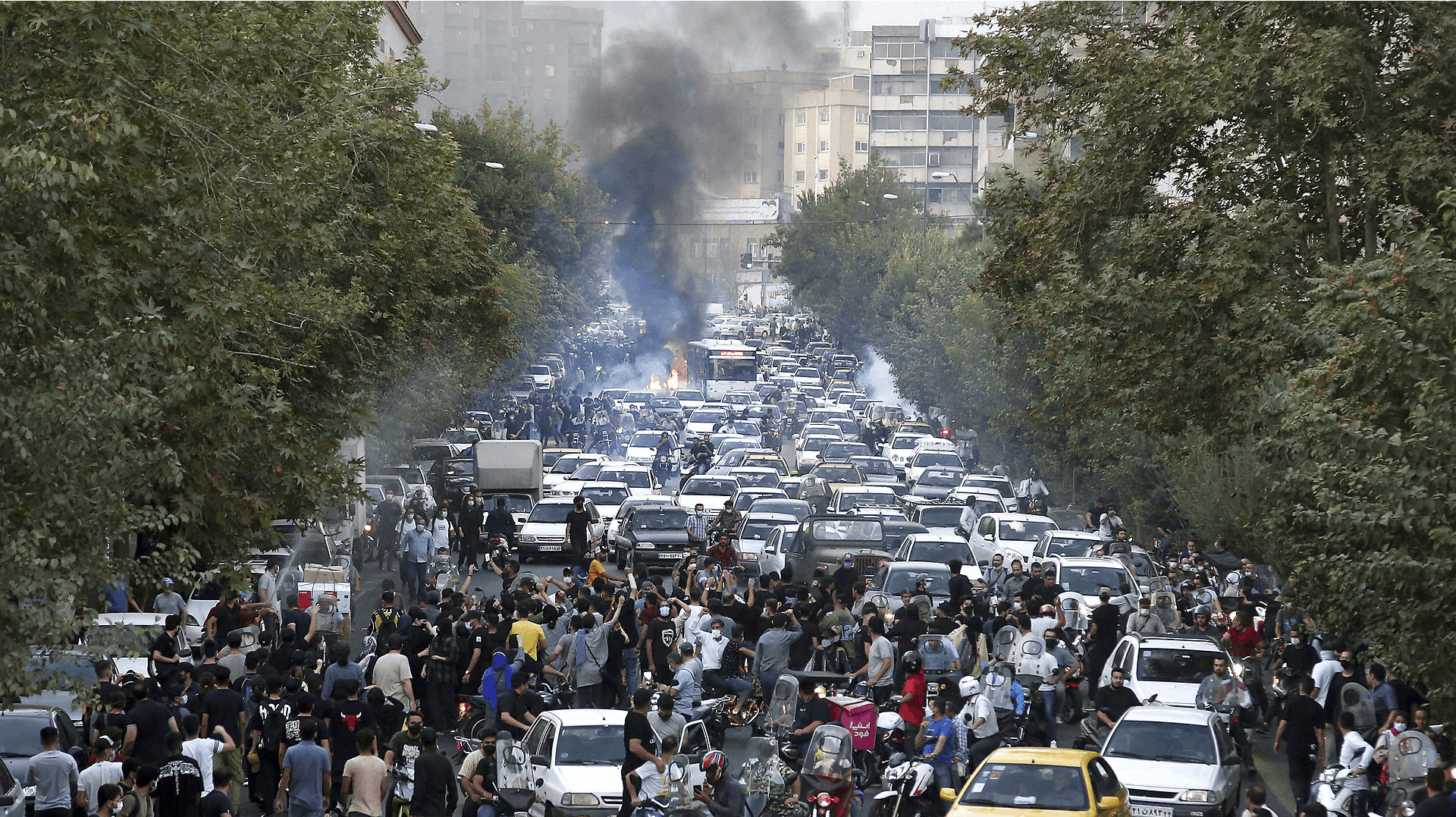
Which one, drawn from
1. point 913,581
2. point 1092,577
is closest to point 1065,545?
point 1092,577

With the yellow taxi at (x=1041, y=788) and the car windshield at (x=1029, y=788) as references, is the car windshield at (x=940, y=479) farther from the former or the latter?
the car windshield at (x=1029, y=788)

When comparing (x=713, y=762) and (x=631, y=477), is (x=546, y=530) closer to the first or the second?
(x=631, y=477)

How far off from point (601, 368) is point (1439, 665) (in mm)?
72323

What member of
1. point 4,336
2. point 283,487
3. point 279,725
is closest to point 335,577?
point 283,487

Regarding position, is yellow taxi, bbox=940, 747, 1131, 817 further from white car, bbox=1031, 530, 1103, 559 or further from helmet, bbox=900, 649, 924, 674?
white car, bbox=1031, 530, 1103, 559

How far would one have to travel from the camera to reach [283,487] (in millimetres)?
19109

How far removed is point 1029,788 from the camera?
13180 millimetres

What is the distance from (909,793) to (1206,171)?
10792mm

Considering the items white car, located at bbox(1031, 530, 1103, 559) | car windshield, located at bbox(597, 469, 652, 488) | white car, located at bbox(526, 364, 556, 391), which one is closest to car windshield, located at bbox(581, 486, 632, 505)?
car windshield, located at bbox(597, 469, 652, 488)

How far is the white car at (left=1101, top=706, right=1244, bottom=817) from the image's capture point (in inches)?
583

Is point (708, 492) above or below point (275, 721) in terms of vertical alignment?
below

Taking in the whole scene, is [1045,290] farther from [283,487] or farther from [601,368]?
[601,368]

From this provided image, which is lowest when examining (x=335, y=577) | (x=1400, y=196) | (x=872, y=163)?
(x=335, y=577)

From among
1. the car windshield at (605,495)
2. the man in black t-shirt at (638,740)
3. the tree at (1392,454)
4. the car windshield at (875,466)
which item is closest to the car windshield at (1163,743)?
the tree at (1392,454)
